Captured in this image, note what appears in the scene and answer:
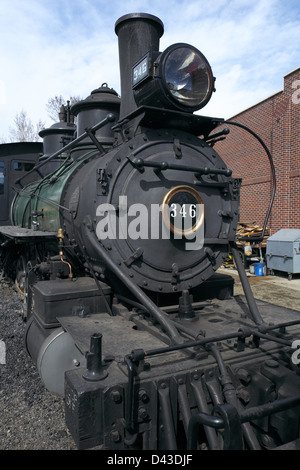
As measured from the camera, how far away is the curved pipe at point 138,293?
7.74ft

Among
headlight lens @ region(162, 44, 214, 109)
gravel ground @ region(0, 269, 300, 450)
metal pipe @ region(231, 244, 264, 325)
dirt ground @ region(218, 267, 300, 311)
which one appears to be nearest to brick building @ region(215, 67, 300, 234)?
dirt ground @ region(218, 267, 300, 311)

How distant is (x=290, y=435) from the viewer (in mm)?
1902

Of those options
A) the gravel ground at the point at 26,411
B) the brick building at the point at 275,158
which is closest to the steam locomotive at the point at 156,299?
the gravel ground at the point at 26,411

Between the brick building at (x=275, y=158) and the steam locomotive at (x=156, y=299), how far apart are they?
30.6 feet

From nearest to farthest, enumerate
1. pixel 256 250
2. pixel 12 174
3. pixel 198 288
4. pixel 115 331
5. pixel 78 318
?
pixel 115 331 < pixel 78 318 < pixel 198 288 < pixel 12 174 < pixel 256 250

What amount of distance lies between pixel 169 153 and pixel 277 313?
1.72m

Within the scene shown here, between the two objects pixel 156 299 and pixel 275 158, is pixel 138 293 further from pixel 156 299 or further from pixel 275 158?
pixel 275 158

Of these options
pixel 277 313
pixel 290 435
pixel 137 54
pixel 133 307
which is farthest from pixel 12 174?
pixel 290 435

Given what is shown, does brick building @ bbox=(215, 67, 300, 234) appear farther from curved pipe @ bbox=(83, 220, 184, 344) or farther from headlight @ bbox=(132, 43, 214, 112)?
curved pipe @ bbox=(83, 220, 184, 344)

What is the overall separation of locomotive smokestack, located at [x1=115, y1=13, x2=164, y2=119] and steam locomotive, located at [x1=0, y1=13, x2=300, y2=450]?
0.01 meters

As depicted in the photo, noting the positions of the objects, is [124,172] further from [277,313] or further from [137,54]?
[277,313]

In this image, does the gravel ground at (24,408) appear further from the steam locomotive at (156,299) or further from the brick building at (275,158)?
the brick building at (275,158)

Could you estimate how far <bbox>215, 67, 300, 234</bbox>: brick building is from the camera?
1173 centimetres

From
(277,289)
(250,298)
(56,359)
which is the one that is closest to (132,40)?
(250,298)
